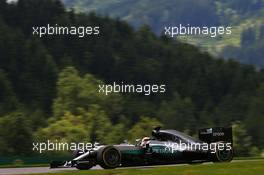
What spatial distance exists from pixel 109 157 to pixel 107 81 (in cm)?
10563

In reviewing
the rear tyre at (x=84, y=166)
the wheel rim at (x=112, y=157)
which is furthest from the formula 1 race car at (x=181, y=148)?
the wheel rim at (x=112, y=157)

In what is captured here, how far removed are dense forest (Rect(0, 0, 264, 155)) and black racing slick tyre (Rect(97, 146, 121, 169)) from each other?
68.4 metres

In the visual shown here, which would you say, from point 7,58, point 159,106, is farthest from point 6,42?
point 159,106

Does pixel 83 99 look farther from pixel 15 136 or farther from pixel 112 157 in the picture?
pixel 112 157

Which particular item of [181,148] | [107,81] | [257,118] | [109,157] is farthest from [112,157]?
[257,118]

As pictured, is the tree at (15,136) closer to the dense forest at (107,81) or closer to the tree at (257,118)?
the dense forest at (107,81)

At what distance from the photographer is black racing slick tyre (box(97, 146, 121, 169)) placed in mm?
23672

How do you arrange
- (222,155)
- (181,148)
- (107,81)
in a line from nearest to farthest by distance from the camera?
(181,148), (222,155), (107,81)

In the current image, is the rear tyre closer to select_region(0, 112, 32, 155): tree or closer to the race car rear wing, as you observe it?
the race car rear wing

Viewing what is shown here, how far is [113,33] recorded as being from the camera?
509 feet

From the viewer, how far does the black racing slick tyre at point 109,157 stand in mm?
23672

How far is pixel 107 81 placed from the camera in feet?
424

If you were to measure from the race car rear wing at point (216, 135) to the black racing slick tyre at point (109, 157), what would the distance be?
4.24m

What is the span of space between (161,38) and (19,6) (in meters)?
42.5
